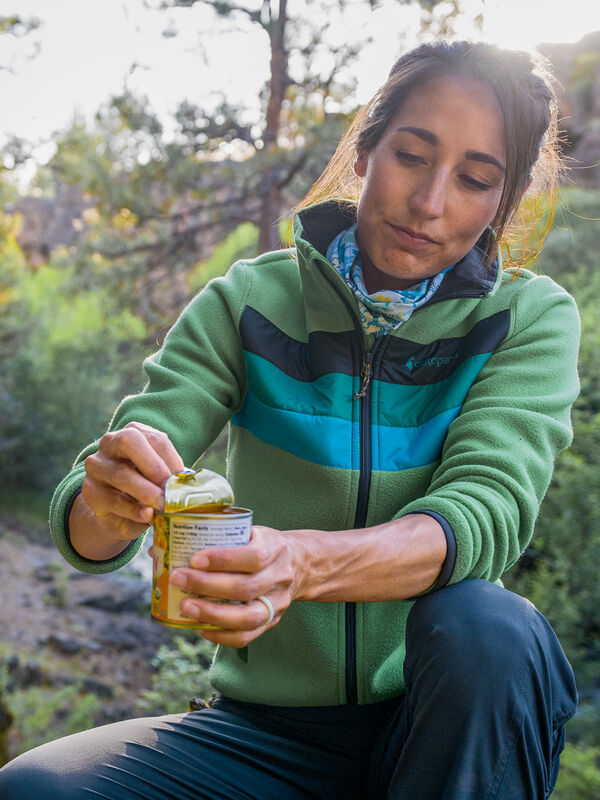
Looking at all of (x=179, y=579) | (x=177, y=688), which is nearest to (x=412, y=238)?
(x=179, y=579)

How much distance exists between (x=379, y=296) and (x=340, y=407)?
25cm

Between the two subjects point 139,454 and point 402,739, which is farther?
point 402,739

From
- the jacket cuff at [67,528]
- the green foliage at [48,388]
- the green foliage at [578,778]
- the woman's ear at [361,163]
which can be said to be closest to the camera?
the jacket cuff at [67,528]

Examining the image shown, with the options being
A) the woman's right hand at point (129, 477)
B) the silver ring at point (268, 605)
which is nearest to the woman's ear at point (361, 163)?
the woman's right hand at point (129, 477)

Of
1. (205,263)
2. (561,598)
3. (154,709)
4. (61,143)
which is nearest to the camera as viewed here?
(561,598)

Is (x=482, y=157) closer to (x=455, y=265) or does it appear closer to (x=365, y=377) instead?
(x=455, y=265)

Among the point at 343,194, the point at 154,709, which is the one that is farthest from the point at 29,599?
the point at 343,194

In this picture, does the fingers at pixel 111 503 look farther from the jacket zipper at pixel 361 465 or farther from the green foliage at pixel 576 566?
the green foliage at pixel 576 566

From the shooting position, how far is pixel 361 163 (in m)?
1.88

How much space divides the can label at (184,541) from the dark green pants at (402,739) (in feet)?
1.25

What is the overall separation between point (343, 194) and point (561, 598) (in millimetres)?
3376

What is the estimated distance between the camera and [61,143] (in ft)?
17.5

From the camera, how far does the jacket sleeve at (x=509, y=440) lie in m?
1.39

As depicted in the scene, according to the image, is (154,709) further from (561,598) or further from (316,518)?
(316,518)
